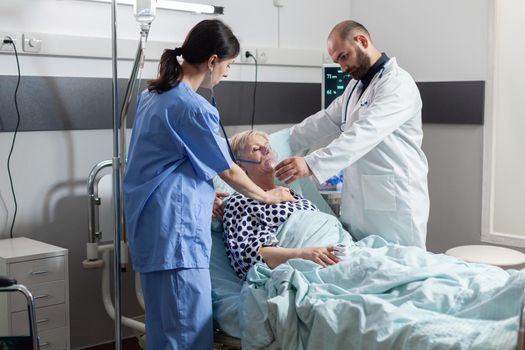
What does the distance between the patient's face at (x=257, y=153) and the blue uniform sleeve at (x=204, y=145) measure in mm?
441

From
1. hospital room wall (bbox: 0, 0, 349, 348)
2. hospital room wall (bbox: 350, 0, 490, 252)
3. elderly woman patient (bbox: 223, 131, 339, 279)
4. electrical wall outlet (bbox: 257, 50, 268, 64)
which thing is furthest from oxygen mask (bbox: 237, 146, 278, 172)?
hospital room wall (bbox: 350, 0, 490, 252)

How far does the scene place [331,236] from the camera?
2.63 meters

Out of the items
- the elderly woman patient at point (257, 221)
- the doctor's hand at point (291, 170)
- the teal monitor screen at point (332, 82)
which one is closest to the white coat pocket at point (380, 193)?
the elderly woman patient at point (257, 221)

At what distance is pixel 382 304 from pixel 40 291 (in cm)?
139

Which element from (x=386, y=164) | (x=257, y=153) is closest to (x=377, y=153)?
(x=386, y=164)

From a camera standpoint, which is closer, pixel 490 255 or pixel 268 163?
pixel 268 163

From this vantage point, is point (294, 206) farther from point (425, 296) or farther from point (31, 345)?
point (31, 345)

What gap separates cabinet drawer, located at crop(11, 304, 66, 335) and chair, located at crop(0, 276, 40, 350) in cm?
50

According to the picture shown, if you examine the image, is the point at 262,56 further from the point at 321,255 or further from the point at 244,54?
the point at 321,255

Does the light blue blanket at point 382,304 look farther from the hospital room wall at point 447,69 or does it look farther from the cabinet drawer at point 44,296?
the hospital room wall at point 447,69

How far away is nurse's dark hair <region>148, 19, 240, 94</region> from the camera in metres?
2.26

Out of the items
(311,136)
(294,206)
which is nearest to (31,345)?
(294,206)

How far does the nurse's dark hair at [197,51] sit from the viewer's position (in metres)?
2.26

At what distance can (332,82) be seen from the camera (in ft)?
12.4
